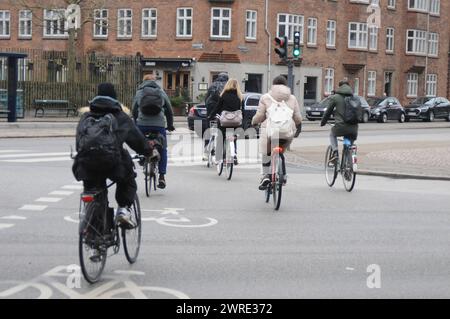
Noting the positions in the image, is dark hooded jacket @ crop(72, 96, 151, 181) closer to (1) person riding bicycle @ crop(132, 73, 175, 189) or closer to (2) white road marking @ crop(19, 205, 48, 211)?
(2) white road marking @ crop(19, 205, 48, 211)

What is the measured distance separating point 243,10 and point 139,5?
678cm

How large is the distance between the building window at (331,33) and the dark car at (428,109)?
713cm

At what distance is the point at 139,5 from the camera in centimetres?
5050

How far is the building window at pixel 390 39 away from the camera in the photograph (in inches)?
2333

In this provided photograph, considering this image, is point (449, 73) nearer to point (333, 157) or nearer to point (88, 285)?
point (333, 157)

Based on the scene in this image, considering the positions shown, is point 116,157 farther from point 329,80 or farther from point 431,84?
point 431,84

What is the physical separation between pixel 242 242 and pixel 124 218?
82.3 inches

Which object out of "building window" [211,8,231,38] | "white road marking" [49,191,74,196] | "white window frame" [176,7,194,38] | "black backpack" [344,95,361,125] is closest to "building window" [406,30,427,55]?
"building window" [211,8,231,38]

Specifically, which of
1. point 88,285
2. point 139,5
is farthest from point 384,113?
point 88,285

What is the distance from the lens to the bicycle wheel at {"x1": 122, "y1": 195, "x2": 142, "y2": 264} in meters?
→ 7.42

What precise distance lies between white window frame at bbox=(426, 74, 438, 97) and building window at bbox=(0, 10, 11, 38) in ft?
106

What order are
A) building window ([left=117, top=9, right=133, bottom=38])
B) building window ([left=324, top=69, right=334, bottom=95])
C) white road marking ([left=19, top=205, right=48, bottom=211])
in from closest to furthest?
white road marking ([left=19, top=205, right=48, bottom=211])
building window ([left=117, top=9, right=133, bottom=38])
building window ([left=324, top=69, right=334, bottom=95])

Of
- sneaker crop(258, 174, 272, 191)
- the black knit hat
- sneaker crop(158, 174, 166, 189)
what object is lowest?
sneaker crop(158, 174, 166, 189)

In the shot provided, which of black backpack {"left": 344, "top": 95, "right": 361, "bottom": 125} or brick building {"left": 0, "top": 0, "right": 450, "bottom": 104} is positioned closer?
black backpack {"left": 344, "top": 95, "right": 361, "bottom": 125}
